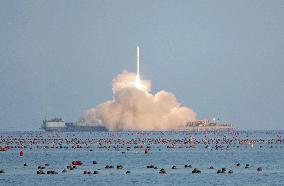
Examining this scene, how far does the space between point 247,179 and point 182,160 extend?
113 ft

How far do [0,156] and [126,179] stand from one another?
49048mm

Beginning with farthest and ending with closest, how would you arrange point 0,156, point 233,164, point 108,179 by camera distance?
point 0,156
point 233,164
point 108,179

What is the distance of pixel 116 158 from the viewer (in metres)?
141

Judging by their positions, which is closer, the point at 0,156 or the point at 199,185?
the point at 199,185

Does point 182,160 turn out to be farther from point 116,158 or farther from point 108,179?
point 108,179

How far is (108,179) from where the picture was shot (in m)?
101

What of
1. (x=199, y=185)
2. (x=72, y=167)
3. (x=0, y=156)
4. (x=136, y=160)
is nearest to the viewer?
(x=199, y=185)

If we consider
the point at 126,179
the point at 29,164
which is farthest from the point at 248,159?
the point at 126,179

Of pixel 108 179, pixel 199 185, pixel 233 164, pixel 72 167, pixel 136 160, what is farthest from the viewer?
pixel 136 160

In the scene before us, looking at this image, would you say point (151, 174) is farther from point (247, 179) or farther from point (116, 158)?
point (116, 158)

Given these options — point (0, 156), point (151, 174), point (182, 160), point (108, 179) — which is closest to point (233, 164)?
point (182, 160)

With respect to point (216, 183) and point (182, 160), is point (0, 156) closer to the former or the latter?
point (182, 160)

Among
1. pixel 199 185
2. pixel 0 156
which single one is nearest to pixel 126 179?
pixel 199 185

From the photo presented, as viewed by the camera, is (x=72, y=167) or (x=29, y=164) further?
(x=29, y=164)
